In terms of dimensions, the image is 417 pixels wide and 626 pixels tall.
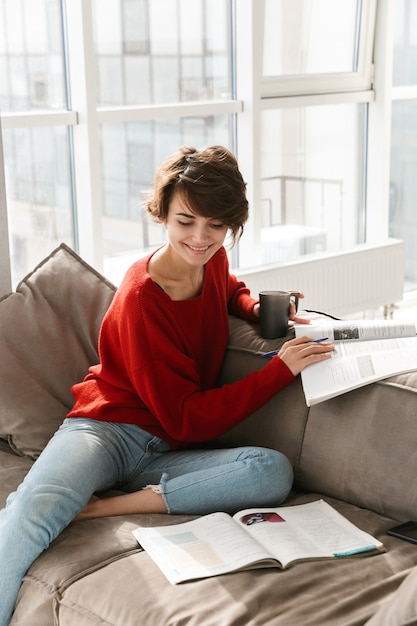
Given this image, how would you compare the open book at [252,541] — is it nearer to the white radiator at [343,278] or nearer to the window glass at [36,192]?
the window glass at [36,192]

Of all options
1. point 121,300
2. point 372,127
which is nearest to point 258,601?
point 121,300

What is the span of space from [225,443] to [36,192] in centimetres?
152

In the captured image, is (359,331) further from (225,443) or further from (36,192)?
(36,192)

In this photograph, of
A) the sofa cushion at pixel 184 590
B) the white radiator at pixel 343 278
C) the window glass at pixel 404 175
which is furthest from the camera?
the window glass at pixel 404 175

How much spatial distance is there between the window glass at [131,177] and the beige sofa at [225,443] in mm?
1104

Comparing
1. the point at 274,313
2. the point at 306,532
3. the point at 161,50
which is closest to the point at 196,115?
the point at 161,50

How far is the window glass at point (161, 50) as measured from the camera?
141 inches

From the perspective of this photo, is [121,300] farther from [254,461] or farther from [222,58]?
[222,58]

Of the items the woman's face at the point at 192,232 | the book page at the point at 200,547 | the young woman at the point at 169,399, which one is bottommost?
the book page at the point at 200,547

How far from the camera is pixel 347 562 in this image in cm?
183

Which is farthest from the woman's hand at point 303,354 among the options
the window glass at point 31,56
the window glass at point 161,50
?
the window glass at point 161,50

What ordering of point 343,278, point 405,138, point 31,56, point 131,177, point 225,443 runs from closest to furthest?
point 225,443 < point 31,56 < point 131,177 < point 343,278 < point 405,138

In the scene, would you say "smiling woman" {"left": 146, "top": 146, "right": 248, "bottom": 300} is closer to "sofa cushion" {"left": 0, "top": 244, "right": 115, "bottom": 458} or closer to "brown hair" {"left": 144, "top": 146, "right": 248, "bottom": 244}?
"brown hair" {"left": 144, "top": 146, "right": 248, "bottom": 244}

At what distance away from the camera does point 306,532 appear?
76.6 inches
